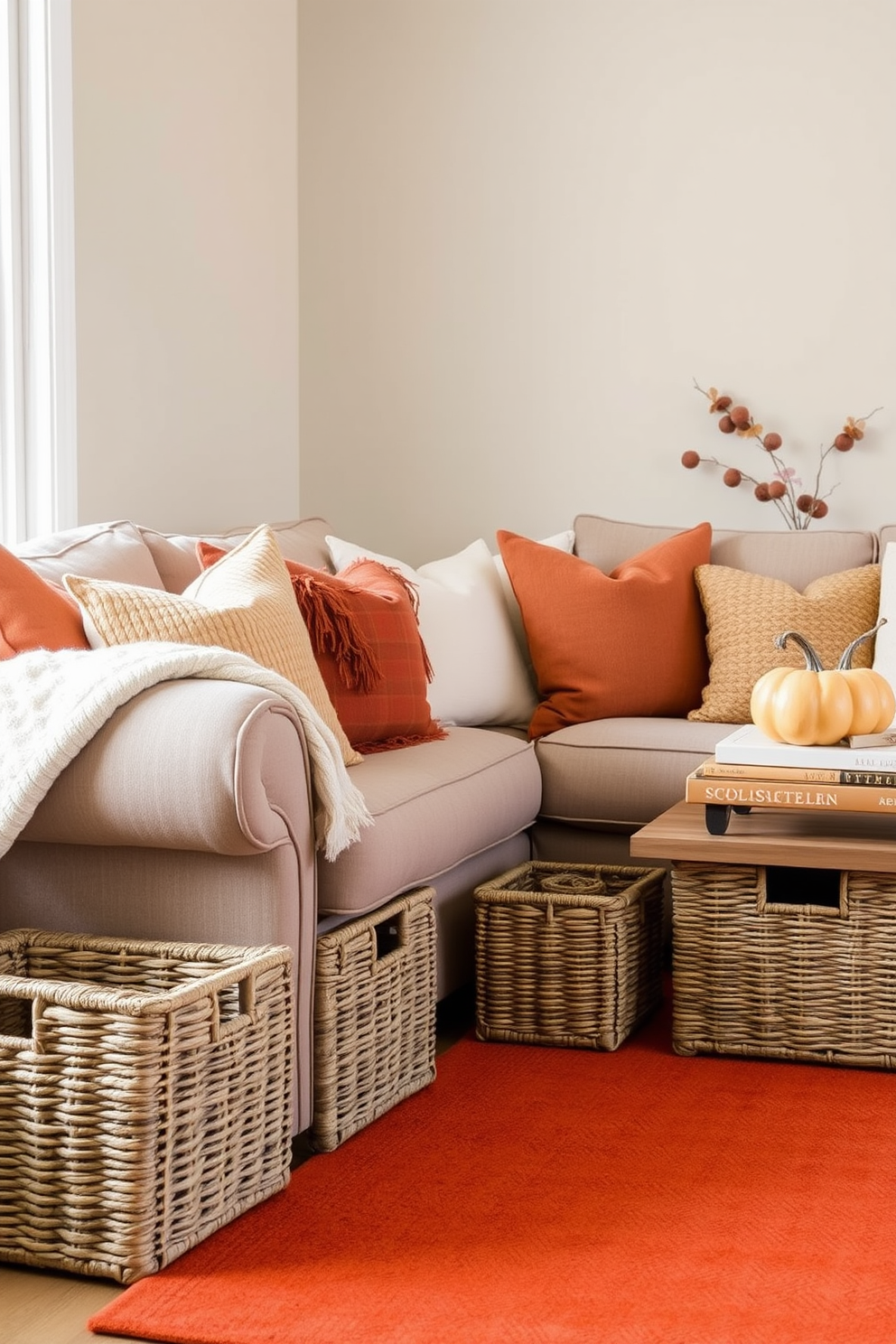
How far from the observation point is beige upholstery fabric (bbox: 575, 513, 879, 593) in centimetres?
350

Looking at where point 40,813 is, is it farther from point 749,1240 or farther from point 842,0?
point 842,0

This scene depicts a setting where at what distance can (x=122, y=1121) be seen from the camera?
1670 millimetres

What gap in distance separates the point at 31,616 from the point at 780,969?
139 centimetres

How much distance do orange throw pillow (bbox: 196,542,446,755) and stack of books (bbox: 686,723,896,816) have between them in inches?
24.3

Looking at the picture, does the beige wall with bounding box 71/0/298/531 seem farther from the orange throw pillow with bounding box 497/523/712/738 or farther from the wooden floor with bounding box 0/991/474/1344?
the wooden floor with bounding box 0/991/474/1344

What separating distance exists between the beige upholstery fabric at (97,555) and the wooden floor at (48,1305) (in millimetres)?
1142

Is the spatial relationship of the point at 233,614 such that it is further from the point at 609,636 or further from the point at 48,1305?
the point at 609,636

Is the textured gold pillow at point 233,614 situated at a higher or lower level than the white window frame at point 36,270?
lower

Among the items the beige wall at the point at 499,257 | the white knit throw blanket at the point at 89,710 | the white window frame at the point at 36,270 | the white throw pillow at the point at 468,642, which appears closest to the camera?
the white knit throw blanket at the point at 89,710

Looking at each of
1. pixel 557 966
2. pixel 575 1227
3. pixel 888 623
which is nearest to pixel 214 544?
pixel 557 966

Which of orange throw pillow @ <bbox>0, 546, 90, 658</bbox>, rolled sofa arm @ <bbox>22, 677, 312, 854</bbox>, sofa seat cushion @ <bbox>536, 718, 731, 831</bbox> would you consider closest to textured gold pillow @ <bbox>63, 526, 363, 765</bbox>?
orange throw pillow @ <bbox>0, 546, 90, 658</bbox>

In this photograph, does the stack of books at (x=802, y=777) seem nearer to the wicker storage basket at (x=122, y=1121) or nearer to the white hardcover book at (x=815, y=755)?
the white hardcover book at (x=815, y=755)

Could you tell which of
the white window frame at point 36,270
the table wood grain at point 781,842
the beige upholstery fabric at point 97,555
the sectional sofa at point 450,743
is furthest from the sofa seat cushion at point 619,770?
the white window frame at point 36,270

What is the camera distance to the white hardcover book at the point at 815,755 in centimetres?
245
